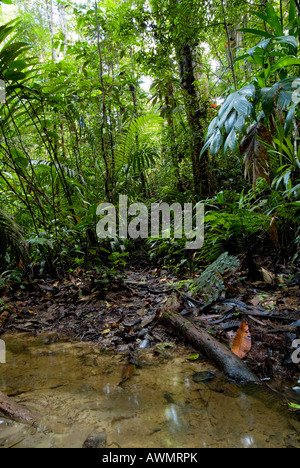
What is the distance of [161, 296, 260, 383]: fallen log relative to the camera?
119cm

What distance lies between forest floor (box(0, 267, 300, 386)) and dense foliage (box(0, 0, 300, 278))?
0.26m

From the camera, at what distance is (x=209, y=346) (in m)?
1.38


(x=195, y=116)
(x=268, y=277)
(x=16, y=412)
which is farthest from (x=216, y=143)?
(x=195, y=116)

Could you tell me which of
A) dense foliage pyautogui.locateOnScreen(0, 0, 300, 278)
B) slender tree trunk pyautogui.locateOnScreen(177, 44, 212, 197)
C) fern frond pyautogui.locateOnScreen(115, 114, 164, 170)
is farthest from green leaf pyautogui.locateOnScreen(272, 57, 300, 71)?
A: slender tree trunk pyautogui.locateOnScreen(177, 44, 212, 197)

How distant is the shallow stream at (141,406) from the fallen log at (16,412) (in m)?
0.02

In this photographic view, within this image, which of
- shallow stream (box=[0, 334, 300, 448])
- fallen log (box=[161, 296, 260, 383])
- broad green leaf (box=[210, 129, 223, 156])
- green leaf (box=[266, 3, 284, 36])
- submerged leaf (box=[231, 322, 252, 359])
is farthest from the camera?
green leaf (box=[266, 3, 284, 36])

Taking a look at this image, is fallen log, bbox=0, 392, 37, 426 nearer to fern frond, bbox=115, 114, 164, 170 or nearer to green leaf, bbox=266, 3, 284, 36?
green leaf, bbox=266, 3, 284, 36

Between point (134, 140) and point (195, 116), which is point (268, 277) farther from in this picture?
point (195, 116)

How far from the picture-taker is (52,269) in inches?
111

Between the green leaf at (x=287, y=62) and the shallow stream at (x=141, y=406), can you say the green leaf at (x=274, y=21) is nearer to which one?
the green leaf at (x=287, y=62)

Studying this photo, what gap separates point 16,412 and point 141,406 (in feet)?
1.49

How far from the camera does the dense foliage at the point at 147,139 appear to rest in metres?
1.63

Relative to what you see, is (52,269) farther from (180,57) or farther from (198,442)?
(180,57)

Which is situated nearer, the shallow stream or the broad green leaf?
the shallow stream
